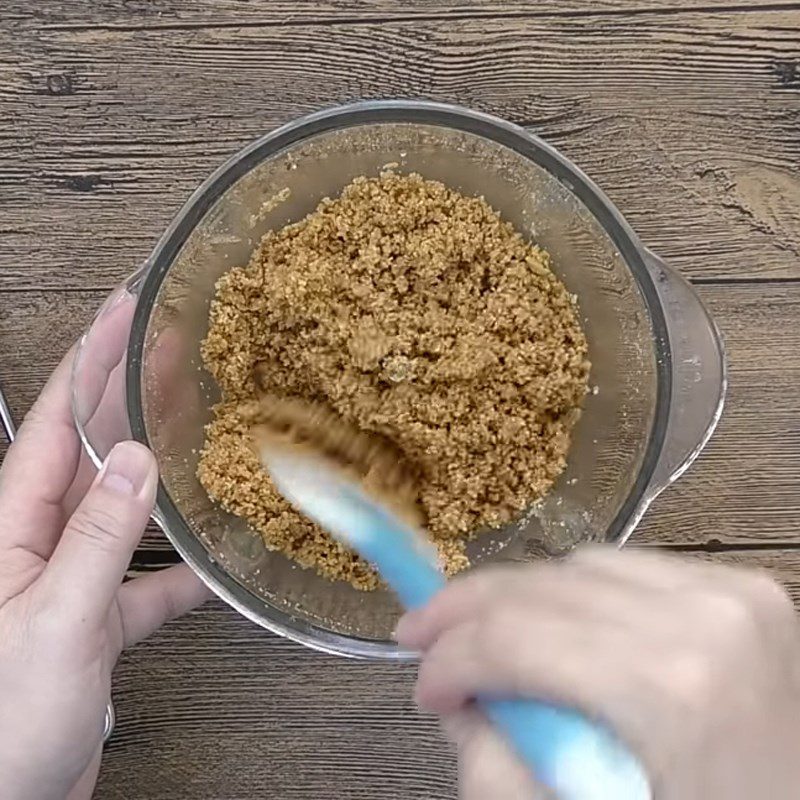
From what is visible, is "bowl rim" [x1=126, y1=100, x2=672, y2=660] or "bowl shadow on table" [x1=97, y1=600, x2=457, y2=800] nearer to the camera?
"bowl rim" [x1=126, y1=100, x2=672, y2=660]

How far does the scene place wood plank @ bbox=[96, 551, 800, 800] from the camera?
92 centimetres

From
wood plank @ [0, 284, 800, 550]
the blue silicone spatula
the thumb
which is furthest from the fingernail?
wood plank @ [0, 284, 800, 550]

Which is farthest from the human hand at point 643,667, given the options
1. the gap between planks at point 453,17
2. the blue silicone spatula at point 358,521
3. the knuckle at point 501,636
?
the gap between planks at point 453,17

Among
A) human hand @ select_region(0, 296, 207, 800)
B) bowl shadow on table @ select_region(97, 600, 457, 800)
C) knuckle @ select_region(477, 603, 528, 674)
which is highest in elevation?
knuckle @ select_region(477, 603, 528, 674)

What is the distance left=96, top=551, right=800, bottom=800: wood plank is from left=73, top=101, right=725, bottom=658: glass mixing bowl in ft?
0.48

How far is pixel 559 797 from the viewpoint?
0.48 metres

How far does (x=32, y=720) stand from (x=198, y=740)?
0.23m

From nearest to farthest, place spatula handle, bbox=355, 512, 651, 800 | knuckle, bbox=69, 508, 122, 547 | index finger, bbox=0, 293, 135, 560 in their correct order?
spatula handle, bbox=355, 512, 651, 800
knuckle, bbox=69, 508, 122, 547
index finger, bbox=0, 293, 135, 560

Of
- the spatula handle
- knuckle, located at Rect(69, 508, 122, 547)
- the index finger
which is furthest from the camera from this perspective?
the index finger

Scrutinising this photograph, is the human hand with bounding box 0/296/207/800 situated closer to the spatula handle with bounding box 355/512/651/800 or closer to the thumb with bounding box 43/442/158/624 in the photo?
the thumb with bounding box 43/442/158/624

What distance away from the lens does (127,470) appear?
0.71 m

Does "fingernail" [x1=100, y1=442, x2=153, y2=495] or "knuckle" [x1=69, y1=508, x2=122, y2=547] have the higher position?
"fingernail" [x1=100, y1=442, x2=153, y2=495]

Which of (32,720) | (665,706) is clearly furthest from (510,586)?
(32,720)

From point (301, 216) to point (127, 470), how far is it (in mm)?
267
